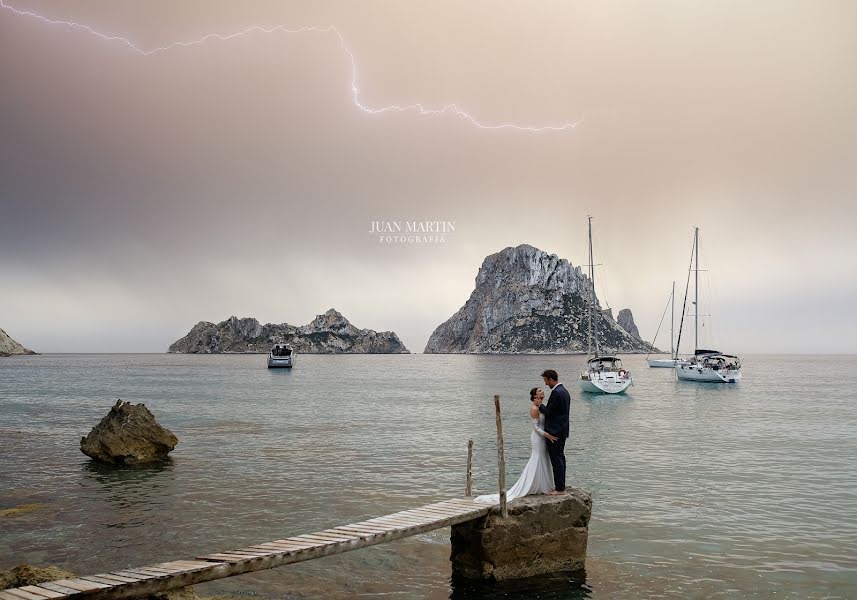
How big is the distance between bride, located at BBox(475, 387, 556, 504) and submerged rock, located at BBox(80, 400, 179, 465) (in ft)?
63.4

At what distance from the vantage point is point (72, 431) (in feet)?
128

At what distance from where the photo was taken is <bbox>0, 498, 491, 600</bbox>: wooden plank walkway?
8.35 metres

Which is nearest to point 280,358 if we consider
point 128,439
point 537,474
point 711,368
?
point 711,368

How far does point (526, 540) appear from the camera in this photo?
1269 centimetres

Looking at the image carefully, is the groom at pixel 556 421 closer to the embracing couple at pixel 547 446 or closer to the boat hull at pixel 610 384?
the embracing couple at pixel 547 446

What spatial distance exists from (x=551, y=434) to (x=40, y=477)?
2161 cm

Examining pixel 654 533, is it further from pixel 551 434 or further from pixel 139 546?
pixel 139 546

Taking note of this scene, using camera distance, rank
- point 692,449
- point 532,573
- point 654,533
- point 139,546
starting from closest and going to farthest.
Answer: point 532,573, point 139,546, point 654,533, point 692,449

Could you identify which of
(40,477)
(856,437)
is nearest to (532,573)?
(40,477)

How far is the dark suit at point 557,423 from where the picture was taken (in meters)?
12.9

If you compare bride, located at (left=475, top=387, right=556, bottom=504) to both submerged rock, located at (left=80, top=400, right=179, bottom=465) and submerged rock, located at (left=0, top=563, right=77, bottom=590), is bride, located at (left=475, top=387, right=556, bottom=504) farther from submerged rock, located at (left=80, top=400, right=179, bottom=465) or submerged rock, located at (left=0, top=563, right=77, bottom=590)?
submerged rock, located at (left=80, top=400, right=179, bottom=465)

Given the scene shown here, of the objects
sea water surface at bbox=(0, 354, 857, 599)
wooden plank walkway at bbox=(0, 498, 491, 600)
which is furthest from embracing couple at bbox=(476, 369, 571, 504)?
sea water surface at bbox=(0, 354, 857, 599)

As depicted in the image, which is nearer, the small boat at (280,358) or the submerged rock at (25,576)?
the submerged rock at (25,576)

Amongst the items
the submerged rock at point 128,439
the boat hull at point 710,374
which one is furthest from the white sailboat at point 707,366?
the submerged rock at point 128,439
